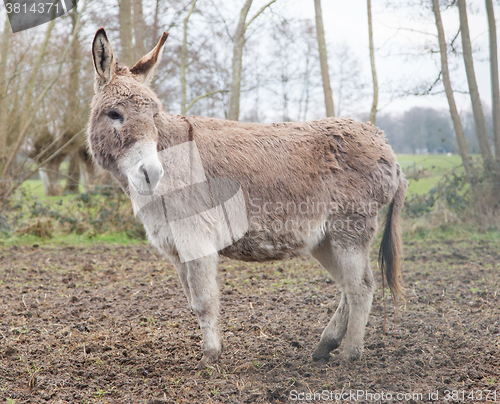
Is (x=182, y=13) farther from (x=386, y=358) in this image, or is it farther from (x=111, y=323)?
(x=386, y=358)

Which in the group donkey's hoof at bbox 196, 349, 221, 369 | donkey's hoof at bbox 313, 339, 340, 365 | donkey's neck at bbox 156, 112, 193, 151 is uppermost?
donkey's neck at bbox 156, 112, 193, 151

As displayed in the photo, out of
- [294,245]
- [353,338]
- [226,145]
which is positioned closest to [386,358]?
[353,338]

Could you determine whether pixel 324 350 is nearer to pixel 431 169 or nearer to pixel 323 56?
pixel 323 56

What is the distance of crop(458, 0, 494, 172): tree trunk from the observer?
9.49 metres

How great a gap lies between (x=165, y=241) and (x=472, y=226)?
8.23 metres

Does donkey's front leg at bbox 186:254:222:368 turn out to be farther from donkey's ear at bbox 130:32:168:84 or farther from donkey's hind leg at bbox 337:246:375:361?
donkey's ear at bbox 130:32:168:84

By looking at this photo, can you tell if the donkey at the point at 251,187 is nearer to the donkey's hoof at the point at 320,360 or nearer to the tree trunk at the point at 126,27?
the donkey's hoof at the point at 320,360

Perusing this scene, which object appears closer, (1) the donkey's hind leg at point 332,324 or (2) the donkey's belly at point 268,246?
(2) the donkey's belly at point 268,246

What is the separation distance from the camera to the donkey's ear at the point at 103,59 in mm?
2869

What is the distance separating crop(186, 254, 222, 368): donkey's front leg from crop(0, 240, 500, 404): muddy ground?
15 centimetres

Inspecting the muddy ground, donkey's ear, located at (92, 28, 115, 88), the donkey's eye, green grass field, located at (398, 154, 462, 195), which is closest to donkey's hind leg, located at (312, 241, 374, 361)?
the muddy ground

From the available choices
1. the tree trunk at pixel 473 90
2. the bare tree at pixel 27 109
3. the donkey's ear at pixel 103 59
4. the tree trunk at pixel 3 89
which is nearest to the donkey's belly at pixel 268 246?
the donkey's ear at pixel 103 59

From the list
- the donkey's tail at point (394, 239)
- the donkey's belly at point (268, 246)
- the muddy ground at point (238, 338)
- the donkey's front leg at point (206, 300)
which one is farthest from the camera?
the donkey's tail at point (394, 239)

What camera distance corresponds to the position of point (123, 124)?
9.23 feet
